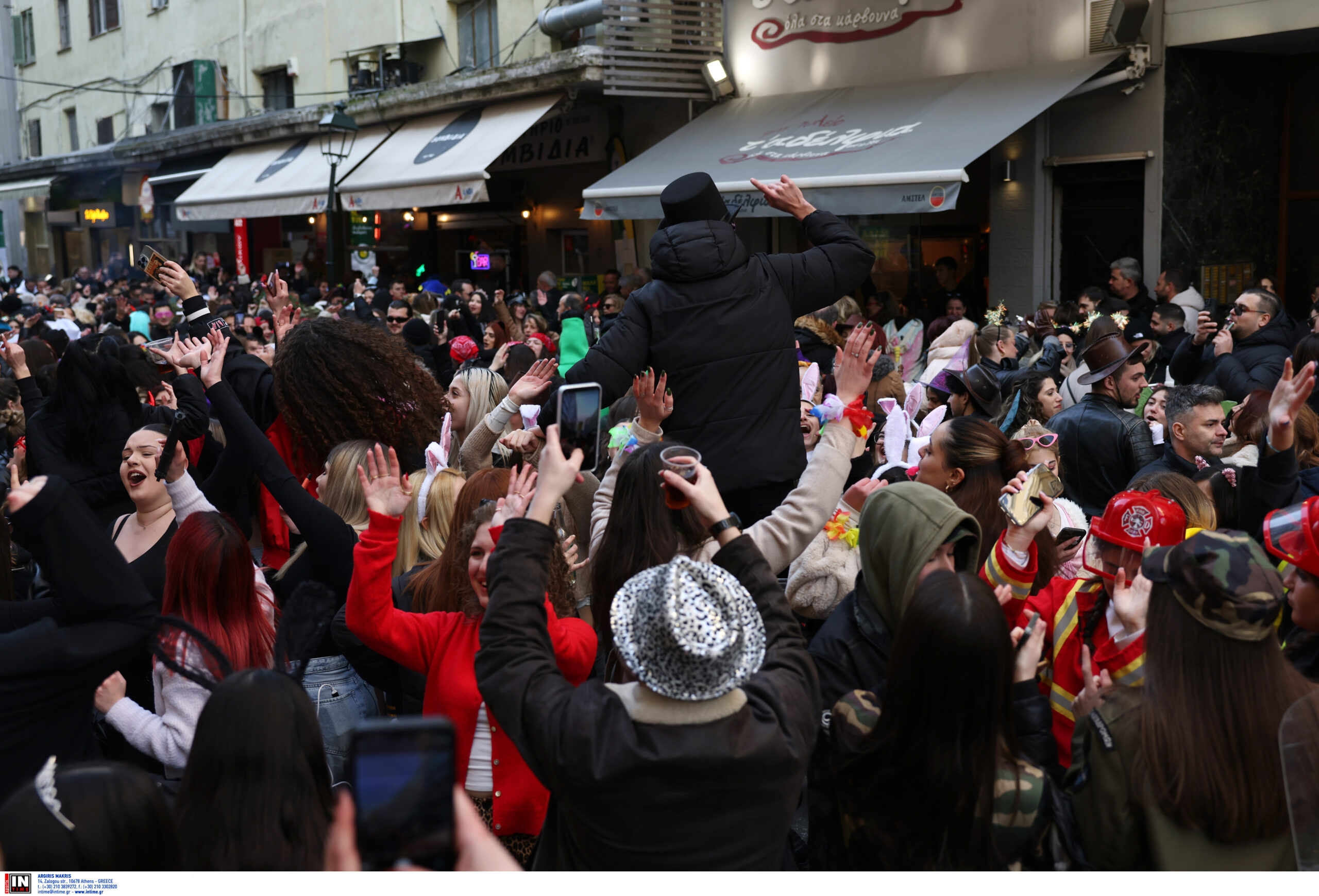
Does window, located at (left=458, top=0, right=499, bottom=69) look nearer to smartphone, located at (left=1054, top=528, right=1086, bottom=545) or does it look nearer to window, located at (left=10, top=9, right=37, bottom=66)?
smartphone, located at (left=1054, top=528, right=1086, bottom=545)

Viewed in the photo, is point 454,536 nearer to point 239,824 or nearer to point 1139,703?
point 239,824

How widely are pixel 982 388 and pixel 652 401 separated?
7.31ft

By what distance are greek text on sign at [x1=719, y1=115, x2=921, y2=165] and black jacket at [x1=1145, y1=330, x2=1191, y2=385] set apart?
12.8ft

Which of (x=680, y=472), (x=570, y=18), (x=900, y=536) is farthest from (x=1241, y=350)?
(x=570, y=18)

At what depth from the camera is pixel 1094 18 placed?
10.7m

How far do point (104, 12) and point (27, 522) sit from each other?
3379 cm

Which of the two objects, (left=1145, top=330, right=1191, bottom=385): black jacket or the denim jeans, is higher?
(left=1145, top=330, right=1191, bottom=385): black jacket

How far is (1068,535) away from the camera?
13.0 ft

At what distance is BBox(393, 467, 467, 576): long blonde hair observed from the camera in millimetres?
3812

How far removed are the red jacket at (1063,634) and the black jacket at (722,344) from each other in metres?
1.31

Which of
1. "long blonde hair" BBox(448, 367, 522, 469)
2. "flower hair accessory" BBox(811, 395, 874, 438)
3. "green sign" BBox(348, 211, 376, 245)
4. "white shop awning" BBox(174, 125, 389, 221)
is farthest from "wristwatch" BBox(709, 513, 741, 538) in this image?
"white shop awning" BBox(174, 125, 389, 221)

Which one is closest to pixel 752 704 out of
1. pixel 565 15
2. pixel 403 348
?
pixel 403 348

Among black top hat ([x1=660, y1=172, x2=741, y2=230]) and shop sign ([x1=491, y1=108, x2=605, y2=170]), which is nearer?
black top hat ([x1=660, y1=172, x2=741, y2=230])

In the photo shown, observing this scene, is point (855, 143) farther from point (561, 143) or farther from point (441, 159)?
point (561, 143)
